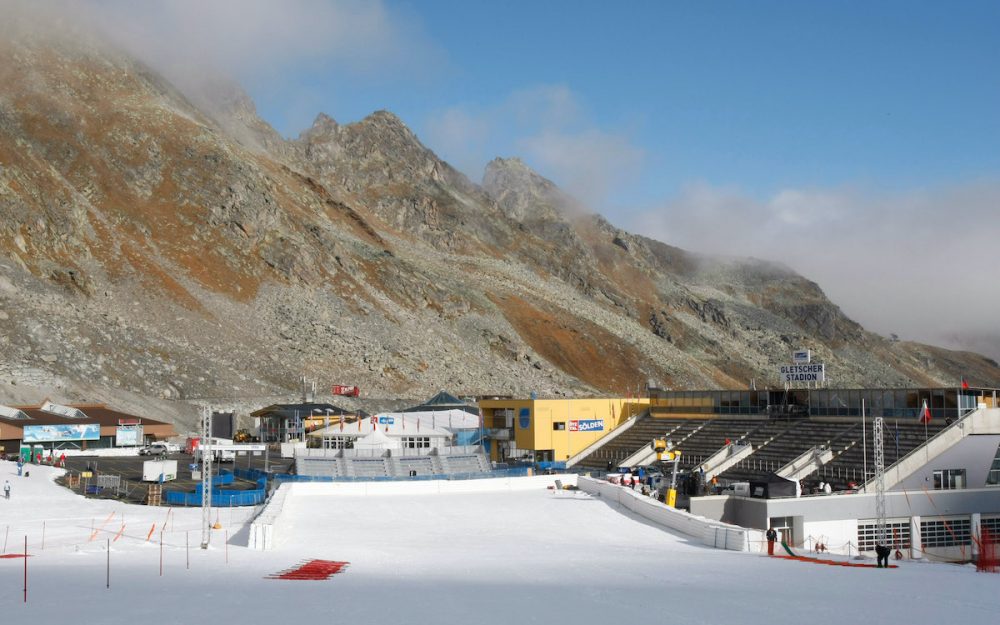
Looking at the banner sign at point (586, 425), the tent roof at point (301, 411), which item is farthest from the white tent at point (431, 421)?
the tent roof at point (301, 411)

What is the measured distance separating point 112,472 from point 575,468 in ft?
91.1

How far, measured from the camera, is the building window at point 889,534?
4038 centimetres

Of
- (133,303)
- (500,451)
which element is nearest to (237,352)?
(133,303)

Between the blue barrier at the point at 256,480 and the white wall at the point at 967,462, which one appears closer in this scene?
the blue barrier at the point at 256,480

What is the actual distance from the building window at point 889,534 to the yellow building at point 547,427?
79.6ft

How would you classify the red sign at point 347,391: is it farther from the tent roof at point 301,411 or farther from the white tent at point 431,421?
the white tent at point 431,421

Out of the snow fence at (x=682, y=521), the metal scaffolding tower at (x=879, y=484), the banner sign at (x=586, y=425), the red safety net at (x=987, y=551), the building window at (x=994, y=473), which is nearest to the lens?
the snow fence at (x=682, y=521)

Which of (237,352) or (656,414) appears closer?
(656,414)

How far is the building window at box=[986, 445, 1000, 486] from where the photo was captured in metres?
44.8

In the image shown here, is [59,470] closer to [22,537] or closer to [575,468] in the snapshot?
[22,537]

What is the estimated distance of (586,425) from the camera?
63.1 meters

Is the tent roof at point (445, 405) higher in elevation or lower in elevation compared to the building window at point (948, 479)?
higher

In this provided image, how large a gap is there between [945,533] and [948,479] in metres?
3.05

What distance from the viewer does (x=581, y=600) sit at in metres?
18.3
